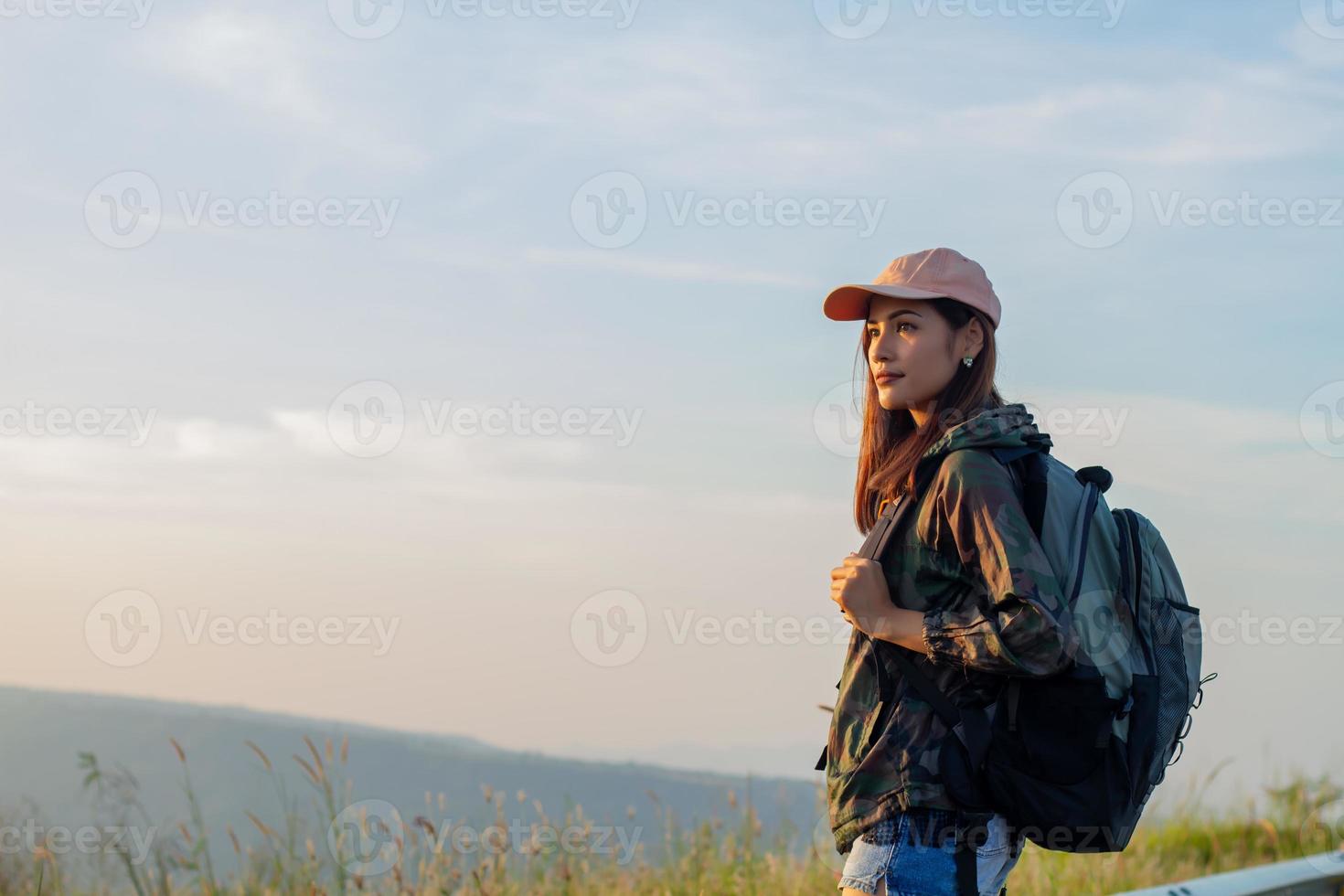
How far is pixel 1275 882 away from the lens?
4.54 meters

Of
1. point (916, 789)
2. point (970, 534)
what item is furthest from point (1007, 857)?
point (970, 534)

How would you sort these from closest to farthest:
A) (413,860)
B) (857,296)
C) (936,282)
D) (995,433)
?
(995,433) → (936,282) → (857,296) → (413,860)

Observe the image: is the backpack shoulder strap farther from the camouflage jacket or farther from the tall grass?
the tall grass

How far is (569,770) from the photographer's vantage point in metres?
7.96

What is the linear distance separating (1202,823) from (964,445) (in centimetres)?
593

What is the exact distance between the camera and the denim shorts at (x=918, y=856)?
239cm

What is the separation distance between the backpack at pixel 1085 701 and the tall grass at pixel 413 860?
1.69 meters

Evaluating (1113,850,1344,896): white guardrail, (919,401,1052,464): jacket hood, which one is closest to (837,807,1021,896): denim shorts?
(919,401,1052,464): jacket hood

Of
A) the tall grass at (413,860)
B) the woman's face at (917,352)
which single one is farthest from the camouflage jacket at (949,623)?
the tall grass at (413,860)

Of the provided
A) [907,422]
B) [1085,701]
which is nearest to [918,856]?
[1085,701]

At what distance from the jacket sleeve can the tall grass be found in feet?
5.91

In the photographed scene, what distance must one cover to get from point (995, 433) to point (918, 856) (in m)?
0.79

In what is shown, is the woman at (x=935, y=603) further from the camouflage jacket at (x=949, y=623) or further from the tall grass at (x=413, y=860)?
the tall grass at (x=413, y=860)

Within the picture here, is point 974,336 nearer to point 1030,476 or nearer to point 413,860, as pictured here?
point 1030,476
